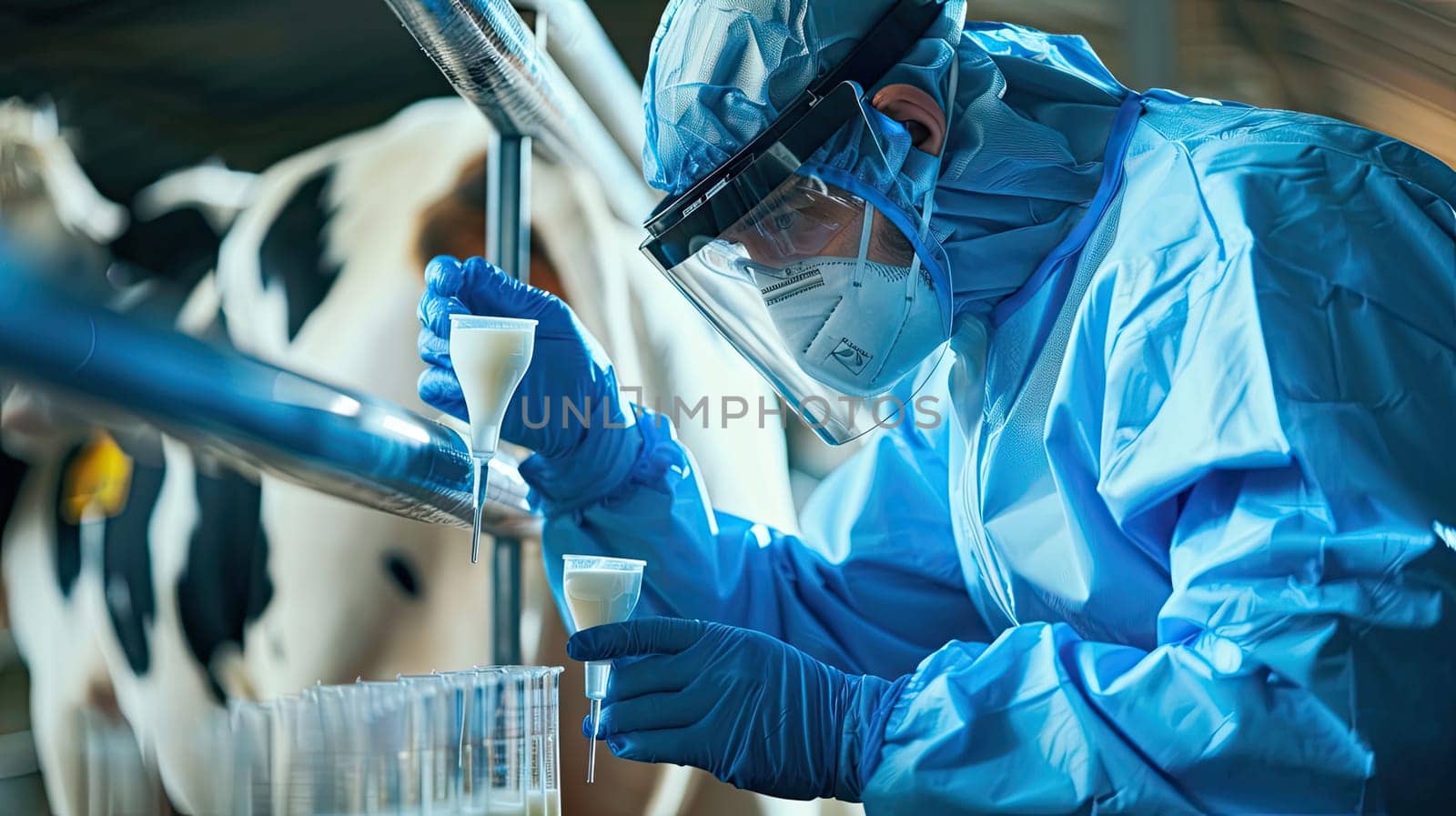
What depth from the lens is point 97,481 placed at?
6.80ft

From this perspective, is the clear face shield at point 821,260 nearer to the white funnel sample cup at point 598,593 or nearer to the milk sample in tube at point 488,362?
the milk sample in tube at point 488,362

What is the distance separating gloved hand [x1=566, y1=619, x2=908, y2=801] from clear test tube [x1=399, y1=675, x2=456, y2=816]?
0.14m

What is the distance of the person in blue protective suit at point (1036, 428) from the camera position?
3.16ft

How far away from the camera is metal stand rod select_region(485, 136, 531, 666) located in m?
1.84

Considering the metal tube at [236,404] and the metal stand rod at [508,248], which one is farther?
the metal stand rod at [508,248]

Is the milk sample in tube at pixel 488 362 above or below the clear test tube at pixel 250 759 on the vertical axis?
above

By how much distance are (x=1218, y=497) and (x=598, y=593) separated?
668 millimetres

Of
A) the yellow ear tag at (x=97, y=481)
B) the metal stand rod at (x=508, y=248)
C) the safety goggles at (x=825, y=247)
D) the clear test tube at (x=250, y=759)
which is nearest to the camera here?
the clear test tube at (x=250, y=759)

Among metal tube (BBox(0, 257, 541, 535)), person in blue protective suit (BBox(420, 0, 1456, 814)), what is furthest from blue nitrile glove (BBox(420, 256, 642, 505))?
metal tube (BBox(0, 257, 541, 535))

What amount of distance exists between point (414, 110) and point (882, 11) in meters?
1.31

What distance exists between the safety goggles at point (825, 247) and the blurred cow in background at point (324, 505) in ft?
3.01

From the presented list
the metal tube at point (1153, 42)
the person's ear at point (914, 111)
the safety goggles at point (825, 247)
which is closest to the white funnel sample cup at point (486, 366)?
the safety goggles at point (825, 247)

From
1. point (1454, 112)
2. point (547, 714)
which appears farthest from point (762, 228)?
point (1454, 112)

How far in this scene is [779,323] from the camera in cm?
141
